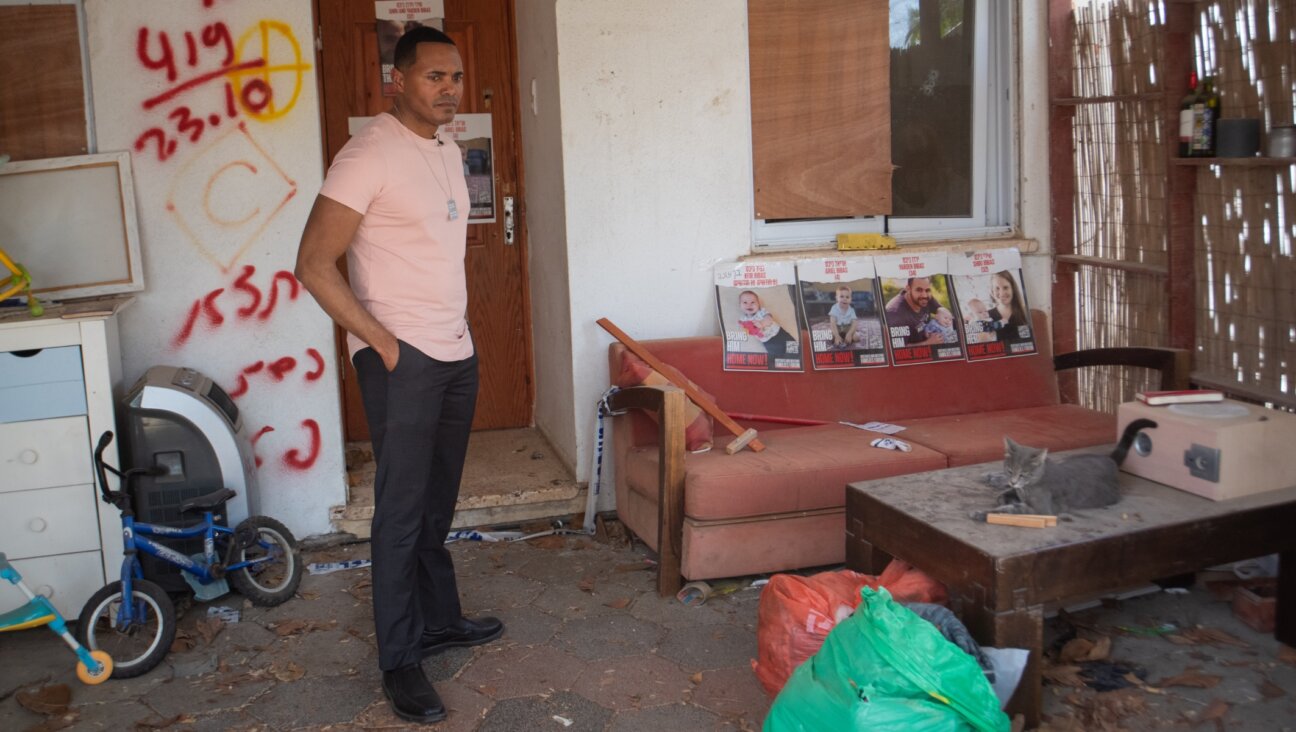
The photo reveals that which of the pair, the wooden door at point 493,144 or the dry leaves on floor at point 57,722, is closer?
the dry leaves on floor at point 57,722

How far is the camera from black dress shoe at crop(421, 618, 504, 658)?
383cm

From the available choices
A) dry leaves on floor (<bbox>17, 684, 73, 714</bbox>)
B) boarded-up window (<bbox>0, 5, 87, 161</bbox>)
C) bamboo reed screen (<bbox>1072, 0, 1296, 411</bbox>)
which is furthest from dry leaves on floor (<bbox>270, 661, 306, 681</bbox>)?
bamboo reed screen (<bbox>1072, 0, 1296, 411</bbox>)

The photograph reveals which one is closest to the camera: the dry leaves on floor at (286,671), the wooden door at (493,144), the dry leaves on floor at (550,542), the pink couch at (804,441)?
the dry leaves on floor at (286,671)

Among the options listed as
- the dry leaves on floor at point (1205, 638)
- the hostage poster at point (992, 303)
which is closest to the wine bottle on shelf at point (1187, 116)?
the hostage poster at point (992, 303)

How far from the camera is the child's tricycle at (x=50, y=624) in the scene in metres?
3.64

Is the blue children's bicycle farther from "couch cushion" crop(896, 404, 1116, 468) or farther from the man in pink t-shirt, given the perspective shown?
"couch cushion" crop(896, 404, 1116, 468)

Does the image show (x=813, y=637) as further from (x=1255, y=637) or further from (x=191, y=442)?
(x=191, y=442)

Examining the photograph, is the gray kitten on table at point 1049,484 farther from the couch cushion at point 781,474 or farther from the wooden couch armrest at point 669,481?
the wooden couch armrest at point 669,481

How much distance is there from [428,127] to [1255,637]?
320 cm

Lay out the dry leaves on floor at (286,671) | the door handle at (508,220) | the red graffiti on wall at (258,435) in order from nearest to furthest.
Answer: the dry leaves on floor at (286,671), the red graffiti on wall at (258,435), the door handle at (508,220)

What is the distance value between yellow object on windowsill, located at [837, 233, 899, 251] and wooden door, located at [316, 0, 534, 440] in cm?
182

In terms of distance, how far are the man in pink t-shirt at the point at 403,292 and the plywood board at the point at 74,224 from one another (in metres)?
1.62

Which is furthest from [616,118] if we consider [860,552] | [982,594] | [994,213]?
[982,594]

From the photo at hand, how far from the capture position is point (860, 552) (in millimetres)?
3617
